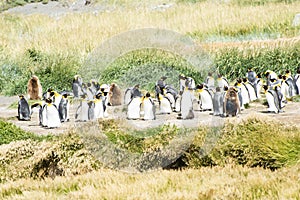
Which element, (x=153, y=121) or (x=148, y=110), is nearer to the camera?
(x=153, y=121)

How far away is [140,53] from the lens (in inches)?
604

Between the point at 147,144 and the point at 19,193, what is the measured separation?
4.96 feet

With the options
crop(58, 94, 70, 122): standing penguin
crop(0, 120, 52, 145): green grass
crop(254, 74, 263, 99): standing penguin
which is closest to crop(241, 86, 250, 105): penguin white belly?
crop(254, 74, 263, 99): standing penguin

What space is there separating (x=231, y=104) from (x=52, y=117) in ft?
9.77

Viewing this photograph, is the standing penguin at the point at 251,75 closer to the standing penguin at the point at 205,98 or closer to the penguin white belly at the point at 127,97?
the standing penguin at the point at 205,98

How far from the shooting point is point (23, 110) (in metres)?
11.4

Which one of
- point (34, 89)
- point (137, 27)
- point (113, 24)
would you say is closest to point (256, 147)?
point (34, 89)

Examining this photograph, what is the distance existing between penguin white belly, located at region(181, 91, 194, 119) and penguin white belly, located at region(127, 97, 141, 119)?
87cm

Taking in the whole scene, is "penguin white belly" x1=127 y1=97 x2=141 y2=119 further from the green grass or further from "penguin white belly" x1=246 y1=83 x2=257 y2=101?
"penguin white belly" x1=246 y1=83 x2=257 y2=101

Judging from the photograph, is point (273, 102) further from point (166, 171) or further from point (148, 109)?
point (166, 171)

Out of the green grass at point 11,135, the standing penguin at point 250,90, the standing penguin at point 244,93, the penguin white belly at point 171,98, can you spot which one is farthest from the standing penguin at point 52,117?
the standing penguin at point 250,90

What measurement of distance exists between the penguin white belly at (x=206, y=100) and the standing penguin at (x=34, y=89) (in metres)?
4.03

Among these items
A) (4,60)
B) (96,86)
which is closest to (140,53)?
(96,86)

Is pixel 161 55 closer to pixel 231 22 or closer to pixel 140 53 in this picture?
pixel 140 53
